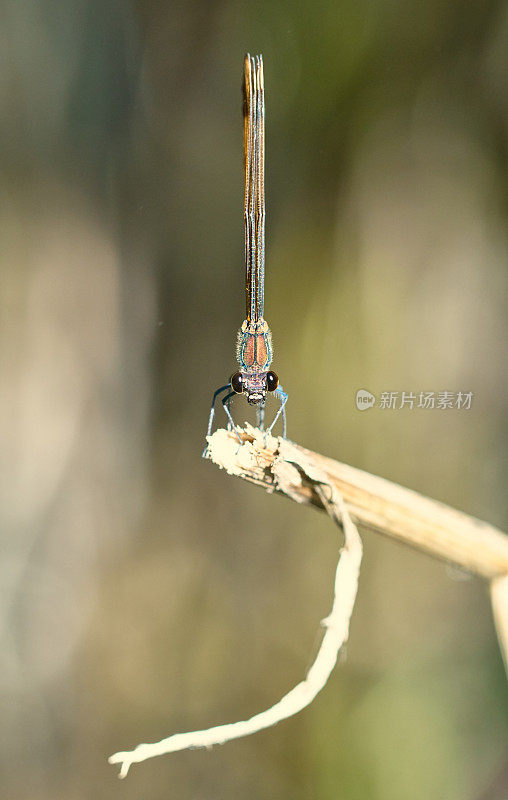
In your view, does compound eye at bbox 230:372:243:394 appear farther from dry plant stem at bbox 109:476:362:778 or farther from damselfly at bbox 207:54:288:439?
dry plant stem at bbox 109:476:362:778

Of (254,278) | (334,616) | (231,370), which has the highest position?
(254,278)

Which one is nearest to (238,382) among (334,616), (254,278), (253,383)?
(253,383)

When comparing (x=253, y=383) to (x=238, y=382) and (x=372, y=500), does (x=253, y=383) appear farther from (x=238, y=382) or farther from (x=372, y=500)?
(x=372, y=500)

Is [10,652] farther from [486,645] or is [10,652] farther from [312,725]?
[486,645]

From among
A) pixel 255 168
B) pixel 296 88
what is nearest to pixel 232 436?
pixel 255 168

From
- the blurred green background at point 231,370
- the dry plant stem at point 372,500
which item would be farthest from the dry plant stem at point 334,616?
the blurred green background at point 231,370

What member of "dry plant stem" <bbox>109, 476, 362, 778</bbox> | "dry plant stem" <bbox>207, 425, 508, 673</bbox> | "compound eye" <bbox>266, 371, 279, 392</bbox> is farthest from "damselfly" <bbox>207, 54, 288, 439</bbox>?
"dry plant stem" <bbox>109, 476, 362, 778</bbox>

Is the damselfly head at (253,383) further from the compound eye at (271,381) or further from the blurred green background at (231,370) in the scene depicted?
the blurred green background at (231,370)
